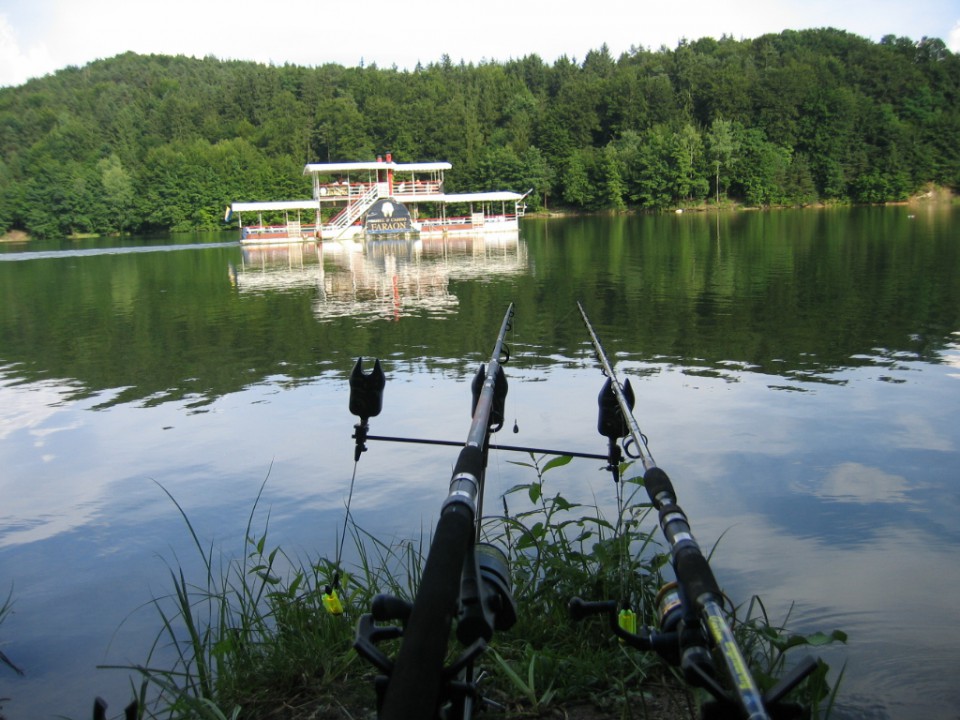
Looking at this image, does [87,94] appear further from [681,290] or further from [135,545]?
[135,545]

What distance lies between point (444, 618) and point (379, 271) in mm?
27024

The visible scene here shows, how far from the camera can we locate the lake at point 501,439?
4621 mm

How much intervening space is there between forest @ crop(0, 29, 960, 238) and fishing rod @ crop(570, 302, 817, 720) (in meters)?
81.7

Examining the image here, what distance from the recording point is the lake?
4621 mm

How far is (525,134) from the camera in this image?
322 ft

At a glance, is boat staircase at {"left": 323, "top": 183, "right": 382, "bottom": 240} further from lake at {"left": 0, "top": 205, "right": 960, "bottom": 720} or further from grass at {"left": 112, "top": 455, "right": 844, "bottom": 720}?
grass at {"left": 112, "top": 455, "right": 844, "bottom": 720}

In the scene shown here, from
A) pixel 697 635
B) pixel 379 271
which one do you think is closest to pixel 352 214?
pixel 379 271

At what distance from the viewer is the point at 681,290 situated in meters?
18.7

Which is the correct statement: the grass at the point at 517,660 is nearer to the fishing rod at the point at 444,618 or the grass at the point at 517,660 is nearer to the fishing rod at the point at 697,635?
the fishing rod at the point at 697,635

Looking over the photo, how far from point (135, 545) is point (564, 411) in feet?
15.0

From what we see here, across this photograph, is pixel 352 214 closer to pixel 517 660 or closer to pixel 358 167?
pixel 358 167

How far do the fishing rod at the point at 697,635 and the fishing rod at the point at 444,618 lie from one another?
240 mm

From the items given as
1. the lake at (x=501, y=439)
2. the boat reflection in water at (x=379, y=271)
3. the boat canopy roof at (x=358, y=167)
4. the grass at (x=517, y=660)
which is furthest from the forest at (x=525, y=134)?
the grass at (x=517, y=660)

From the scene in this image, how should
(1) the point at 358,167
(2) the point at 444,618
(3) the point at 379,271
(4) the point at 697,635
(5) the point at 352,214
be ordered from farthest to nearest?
(5) the point at 352,214 → (1) the point at 358,167 → (3) the point at 379,271 → (4) the point at 697,635 → (2) the point at 444,618
